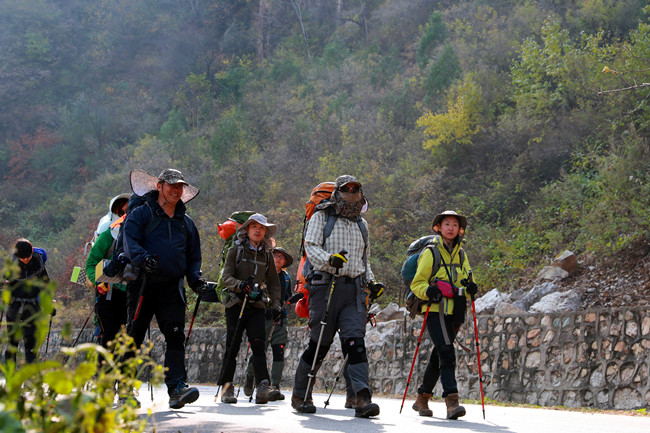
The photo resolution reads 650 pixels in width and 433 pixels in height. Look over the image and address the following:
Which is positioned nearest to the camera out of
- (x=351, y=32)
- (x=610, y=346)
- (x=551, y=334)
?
(x=610, y=346)

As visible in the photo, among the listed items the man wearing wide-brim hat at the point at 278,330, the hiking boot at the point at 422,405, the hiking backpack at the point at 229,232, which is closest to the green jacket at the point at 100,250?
the hiking backpack at the point at 229,232

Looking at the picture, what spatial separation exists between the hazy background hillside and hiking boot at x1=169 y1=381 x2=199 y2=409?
6.57 m

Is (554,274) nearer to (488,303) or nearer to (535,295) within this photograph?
(535,295)

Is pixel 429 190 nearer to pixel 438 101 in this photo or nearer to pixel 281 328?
pixel 438 101

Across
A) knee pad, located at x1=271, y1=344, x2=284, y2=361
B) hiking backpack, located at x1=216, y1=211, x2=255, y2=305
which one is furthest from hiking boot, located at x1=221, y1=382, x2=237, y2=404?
knee pad, located at x1=271, y1=344, x2=284, y2=361

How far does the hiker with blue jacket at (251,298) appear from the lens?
346 inches

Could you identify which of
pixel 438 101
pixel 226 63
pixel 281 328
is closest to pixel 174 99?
pixel 226 63

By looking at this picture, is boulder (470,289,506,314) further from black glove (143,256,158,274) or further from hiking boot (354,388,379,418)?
black glove (143,256,158,274)

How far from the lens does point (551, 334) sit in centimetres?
1011

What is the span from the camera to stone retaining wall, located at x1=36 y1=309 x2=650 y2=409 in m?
8.98

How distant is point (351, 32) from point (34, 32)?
1054 inches

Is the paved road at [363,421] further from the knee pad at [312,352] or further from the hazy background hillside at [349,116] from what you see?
the hazy background hillside at [349,116]

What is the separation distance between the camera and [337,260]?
724cm

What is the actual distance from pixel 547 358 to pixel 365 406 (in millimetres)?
3773
